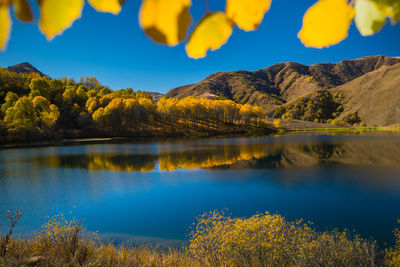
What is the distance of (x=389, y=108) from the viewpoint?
110 metres

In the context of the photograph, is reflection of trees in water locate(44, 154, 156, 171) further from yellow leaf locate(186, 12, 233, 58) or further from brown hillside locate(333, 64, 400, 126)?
brown hillside locate(333, 64, 400, 126)

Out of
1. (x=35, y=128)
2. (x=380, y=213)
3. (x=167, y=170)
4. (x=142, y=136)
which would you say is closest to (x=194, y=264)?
(x=380, y=213)

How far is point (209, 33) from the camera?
57cm

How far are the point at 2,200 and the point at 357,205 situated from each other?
1864cm

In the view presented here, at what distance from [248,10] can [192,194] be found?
1410 centimetres

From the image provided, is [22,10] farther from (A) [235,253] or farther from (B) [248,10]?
(A) [235,253]

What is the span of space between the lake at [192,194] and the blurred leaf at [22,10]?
8993mm

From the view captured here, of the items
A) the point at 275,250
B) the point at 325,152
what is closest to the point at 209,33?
the point at 275,250

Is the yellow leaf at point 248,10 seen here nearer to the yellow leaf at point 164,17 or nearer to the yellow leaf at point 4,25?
the yellow leaf at point 164,17

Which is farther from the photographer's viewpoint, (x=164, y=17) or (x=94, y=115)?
(x=94, y=115)

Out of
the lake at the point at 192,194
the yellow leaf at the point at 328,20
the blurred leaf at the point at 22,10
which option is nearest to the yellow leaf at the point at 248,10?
the yellow leaf at the point at 328,20

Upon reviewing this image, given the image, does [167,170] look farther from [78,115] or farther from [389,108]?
[389,108]

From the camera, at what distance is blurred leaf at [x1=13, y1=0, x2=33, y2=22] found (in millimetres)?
417

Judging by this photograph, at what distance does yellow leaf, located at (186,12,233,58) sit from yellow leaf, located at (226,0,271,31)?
19 millimetres
